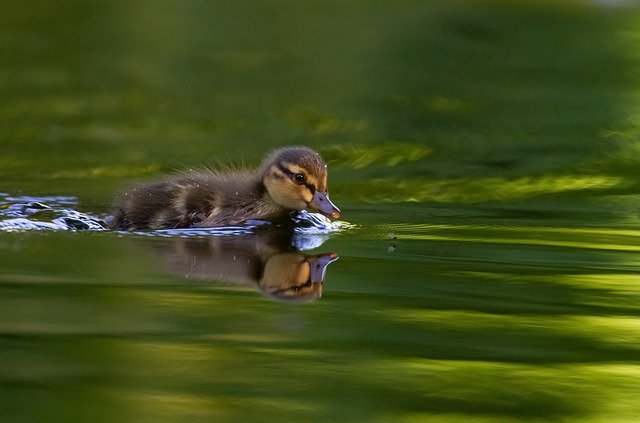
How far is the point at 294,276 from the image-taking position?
454 cm

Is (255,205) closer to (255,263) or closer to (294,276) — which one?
(255,263)

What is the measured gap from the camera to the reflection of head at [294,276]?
13.8 feet

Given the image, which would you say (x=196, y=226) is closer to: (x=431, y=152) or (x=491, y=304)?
(x=491, y=304)

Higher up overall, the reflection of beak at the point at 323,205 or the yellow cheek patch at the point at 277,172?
the yellow cheek patch at the point at 277,172

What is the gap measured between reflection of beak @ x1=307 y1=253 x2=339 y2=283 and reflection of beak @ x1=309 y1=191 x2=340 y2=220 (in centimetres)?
55

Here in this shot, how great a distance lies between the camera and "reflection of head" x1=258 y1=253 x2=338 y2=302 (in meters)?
4.20

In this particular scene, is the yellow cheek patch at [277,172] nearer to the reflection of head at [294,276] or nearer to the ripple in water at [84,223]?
the ripple in water at [84,223]

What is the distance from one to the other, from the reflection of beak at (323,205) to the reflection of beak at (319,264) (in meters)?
0.55

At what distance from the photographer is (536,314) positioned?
3.99m

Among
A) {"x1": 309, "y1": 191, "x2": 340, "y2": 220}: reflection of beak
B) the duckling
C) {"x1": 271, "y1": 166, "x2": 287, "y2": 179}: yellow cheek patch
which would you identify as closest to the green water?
{"x1": 309, "y1": 191, "x2": 340, "y2": 220}: reflection of beak

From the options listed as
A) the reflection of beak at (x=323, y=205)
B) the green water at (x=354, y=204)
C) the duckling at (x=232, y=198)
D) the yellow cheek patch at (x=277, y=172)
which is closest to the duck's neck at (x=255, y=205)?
the duckling at (x=232, y=198)

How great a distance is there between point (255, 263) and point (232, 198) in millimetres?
1022

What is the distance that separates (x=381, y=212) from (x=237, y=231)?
943 millimetres

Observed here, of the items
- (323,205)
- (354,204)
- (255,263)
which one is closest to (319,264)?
(255,263)
